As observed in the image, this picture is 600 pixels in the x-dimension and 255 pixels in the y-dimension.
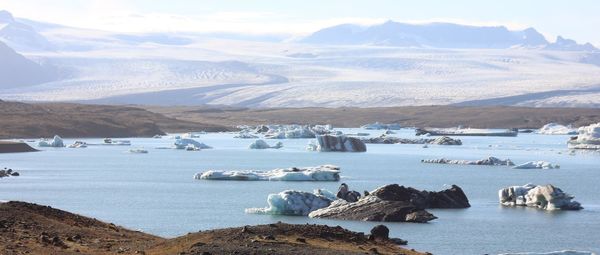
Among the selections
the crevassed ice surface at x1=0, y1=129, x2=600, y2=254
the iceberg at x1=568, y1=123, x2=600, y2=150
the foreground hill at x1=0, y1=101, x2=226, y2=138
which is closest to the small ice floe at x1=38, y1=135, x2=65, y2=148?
the crevassed ice surface at x1=0, y1=129, x2=600, y2=254

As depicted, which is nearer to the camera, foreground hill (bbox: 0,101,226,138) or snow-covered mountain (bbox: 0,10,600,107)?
foreground hill (bbox: 0,101,226,138)

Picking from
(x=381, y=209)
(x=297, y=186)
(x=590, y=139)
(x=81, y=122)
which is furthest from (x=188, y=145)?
(x=381, y=209)

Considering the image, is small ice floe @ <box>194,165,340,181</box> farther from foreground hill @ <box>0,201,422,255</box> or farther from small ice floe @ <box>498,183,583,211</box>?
foreground hill @ <box>0,201,422,255</box>

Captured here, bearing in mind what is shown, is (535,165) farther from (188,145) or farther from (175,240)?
(175,240)

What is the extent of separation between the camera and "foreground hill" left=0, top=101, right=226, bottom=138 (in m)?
86.6

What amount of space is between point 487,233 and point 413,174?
22541 millimetres

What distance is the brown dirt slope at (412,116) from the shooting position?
12162 centimetres

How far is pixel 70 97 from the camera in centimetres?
15875

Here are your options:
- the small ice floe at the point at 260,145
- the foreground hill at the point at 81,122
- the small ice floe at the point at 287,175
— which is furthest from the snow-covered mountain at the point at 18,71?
the small ice floe at the point at 287,175

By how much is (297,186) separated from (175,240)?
21658 mm

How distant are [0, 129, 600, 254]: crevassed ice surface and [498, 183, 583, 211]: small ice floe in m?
0.42

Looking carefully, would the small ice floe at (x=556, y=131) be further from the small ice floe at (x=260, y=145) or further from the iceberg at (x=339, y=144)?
the iceberg at (x=339, y=144)

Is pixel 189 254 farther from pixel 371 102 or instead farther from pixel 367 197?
pixel 371 102

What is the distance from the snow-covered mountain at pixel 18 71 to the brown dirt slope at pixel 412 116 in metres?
45.3
